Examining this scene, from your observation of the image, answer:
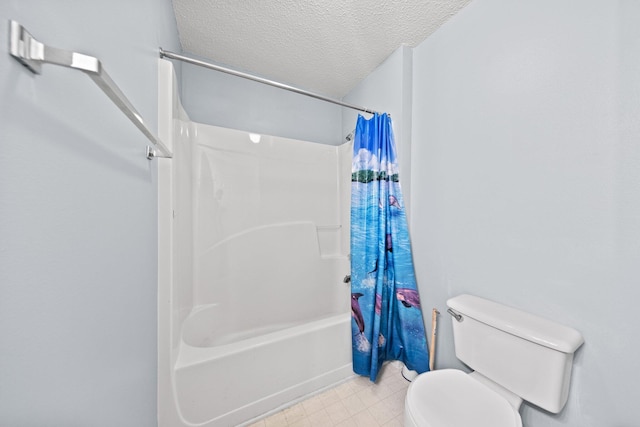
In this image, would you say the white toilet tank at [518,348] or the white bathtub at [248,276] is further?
the white bathtub at [248,276]

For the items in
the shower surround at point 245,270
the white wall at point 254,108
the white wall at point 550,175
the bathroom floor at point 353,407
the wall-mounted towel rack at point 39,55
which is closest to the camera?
the wall-mounted towel rack at point 39,55

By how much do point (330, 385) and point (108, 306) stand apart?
1371mm

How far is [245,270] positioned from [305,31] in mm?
1736

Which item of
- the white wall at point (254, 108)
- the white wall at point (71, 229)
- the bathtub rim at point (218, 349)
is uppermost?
the white wall at point (254, 108)

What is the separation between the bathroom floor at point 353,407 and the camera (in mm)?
1175

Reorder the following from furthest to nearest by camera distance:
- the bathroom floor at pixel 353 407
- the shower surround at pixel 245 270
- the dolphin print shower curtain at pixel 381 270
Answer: the dolphin print shower curtain at pixel 381 270 → the bathroom floor at pixel 353 407 → the shower surround at pixel 245 270

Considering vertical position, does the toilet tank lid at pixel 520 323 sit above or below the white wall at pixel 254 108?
below

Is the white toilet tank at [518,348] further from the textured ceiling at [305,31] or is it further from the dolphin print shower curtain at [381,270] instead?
the textured ceiling at [305,31]

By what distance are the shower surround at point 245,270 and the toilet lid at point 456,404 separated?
0.60 m

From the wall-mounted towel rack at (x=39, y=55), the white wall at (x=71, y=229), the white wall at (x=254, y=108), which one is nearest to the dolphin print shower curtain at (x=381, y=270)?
the white wall at (x=254, y=108)

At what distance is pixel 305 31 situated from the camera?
4.57ft

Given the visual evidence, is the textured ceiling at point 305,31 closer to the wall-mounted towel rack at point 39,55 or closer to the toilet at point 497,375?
the wall-mounted towel rack at point 39,55

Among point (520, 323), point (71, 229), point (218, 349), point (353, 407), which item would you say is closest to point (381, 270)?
point (520, 323)

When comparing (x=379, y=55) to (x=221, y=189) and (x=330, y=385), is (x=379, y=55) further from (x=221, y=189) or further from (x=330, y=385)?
(x=330, y=385)
